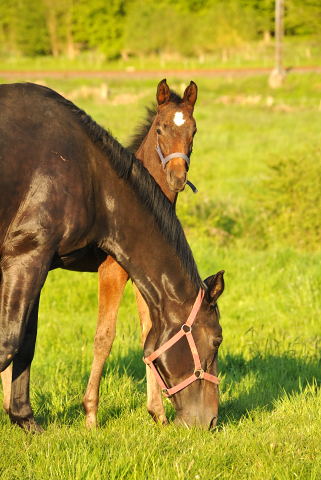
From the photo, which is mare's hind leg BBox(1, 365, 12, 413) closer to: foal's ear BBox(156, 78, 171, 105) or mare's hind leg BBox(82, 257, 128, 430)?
mare's hind leg BBox(82, 257, 128, 430)

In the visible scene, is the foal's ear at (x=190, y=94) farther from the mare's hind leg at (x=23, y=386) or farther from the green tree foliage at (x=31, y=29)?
the green tree foliage at (x=31, y=29)

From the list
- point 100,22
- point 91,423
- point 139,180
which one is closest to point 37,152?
point 139,180

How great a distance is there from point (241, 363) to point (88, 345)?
1757 mm

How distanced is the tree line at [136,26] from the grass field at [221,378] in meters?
46.2

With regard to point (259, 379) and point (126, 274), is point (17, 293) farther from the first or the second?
point (259, 379)

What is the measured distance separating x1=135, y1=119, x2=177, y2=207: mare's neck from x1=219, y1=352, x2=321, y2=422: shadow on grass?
1.63 m

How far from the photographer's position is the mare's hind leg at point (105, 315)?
12.4 feet

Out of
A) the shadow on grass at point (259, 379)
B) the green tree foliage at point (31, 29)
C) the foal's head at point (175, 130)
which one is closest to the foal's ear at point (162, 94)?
the foal's head at point (175, 130)

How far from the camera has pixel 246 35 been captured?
182 ft

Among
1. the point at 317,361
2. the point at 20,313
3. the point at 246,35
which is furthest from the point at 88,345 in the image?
the point at 246,35

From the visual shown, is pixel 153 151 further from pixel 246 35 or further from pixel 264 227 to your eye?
pixel 246 35

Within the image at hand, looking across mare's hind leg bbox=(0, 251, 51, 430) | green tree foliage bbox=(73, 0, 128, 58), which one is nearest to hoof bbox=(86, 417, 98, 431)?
mare's hind leg bbox=(0, 251, 51, 430)

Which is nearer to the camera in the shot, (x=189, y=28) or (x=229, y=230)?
(x=229, y=230)

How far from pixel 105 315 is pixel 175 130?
4.97 ft
